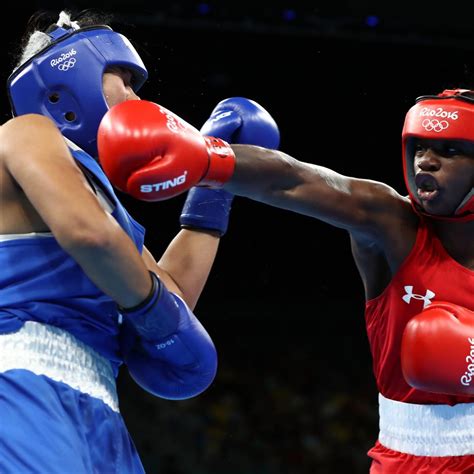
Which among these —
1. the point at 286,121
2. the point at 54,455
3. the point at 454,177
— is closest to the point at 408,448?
the point at 454,177

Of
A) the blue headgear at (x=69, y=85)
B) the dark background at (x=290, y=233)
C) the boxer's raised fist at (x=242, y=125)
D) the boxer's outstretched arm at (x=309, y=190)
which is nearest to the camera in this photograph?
the blue headgear at (x=69, y=85)

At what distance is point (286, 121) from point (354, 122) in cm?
65

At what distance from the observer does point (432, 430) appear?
108 inches

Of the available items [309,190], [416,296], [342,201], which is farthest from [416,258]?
[309,190]

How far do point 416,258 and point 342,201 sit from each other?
353mm

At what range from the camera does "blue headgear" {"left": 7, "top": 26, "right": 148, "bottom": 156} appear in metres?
2.30

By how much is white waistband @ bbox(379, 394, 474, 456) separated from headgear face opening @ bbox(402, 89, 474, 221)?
63cm

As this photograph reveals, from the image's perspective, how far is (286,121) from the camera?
781 centimetres

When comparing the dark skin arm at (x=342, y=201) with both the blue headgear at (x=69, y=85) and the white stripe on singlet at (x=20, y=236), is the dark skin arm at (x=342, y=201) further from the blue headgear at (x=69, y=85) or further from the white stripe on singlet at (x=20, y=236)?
the white stripe on singlet at (x=20, y=236)

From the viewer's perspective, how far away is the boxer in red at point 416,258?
8.56 ft

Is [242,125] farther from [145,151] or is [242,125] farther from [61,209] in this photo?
[61,209]

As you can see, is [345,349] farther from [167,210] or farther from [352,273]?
[167,210]

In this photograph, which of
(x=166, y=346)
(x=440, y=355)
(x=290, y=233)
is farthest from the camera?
(x=290, y=233)

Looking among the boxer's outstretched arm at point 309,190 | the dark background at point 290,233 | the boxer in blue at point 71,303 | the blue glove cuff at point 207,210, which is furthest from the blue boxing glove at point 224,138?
the dark background at point 290,233
